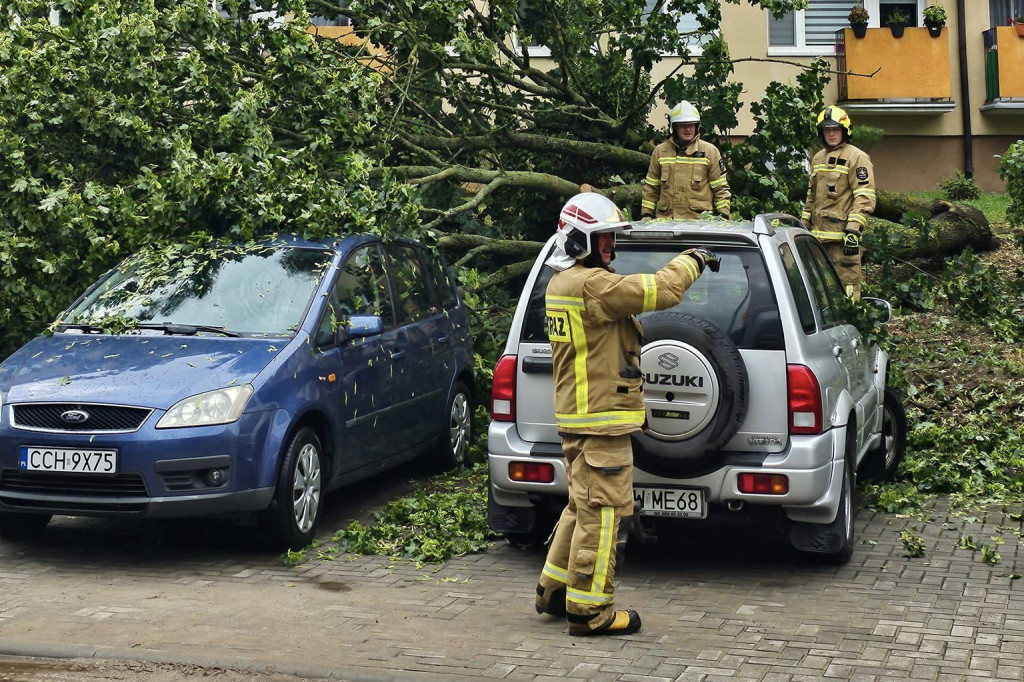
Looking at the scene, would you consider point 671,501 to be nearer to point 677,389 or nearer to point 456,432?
point 677,389

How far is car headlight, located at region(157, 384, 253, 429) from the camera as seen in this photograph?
7.38 metres

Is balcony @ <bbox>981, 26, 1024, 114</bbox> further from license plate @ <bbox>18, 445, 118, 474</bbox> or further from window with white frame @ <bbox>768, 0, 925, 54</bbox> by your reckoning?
license plate @ <bbox>18, 445, 118, 474</bbox>

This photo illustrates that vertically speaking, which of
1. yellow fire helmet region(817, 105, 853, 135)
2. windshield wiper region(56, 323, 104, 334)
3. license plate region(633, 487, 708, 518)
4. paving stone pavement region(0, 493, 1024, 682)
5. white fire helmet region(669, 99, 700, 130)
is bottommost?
paving stone pavement region(0, 493, 1024, 682)

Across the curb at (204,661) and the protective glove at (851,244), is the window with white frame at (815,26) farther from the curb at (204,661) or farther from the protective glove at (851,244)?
the curb at (204,661)

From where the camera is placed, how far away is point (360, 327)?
27.8 feet

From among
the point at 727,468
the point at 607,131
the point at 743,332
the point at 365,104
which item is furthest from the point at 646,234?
the point at 607,131

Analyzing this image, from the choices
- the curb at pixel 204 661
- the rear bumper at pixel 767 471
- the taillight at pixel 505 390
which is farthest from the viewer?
the taillight at pixel 505 390

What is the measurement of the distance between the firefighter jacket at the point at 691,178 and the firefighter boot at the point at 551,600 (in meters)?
6.07

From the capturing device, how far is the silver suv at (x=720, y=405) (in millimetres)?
6762

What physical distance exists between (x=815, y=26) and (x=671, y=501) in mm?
17551

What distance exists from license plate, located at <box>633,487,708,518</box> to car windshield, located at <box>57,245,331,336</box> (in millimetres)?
2444

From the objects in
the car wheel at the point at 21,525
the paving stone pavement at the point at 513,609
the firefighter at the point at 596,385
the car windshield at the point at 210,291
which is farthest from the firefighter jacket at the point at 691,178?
the car wheel at the point at 21,525

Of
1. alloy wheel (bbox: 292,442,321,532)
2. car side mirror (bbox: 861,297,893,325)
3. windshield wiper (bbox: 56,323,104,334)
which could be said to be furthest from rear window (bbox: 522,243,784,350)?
windshield wiper (bbox: 56,323,104,334)

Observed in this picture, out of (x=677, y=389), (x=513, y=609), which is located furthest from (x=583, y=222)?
(x=513, y=609)
